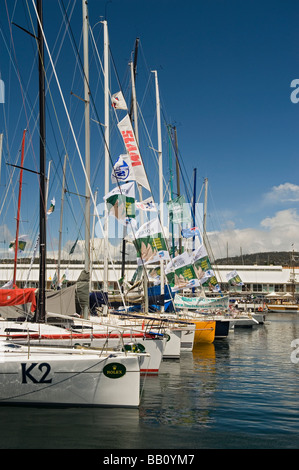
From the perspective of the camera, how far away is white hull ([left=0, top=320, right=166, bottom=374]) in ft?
55.6

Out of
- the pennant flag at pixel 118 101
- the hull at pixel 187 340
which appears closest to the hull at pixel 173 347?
the hull at pixel 187 340

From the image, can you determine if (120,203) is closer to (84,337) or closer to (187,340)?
(84,337)

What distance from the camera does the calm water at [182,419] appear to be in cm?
1062

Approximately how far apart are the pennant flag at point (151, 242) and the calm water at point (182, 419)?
9.70 m

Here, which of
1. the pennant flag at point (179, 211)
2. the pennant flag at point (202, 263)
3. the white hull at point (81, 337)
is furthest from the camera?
the pennant flag at point (202, 263)

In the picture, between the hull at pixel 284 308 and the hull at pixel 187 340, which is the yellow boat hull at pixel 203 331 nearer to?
the hull at pixel 187 340

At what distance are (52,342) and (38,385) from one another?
4209 mm

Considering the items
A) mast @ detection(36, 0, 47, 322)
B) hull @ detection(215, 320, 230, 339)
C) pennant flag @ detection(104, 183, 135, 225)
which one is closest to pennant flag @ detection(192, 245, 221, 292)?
hull @ detection(215, 320, 230, 339)

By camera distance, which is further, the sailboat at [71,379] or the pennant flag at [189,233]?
the pennant flag at [189,233]

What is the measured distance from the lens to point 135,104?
33719mm

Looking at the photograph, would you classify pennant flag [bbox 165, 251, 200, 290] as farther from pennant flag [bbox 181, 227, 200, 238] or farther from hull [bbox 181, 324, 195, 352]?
hull [bbox 181, 324, 195, 352]

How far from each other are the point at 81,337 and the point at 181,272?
16856 millimetres
